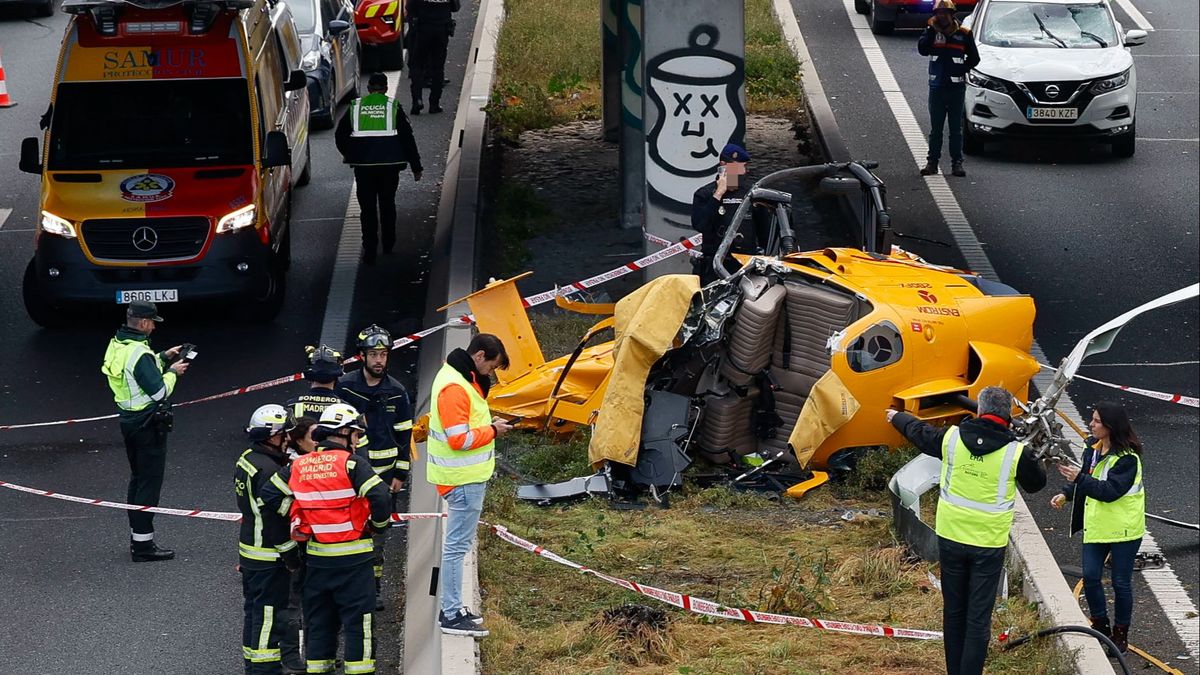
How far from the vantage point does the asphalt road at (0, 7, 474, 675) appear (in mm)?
9820

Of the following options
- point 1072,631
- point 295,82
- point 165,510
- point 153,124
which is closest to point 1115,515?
point 1072,631

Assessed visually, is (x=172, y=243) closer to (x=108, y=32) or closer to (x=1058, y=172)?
(x=108, y=32)

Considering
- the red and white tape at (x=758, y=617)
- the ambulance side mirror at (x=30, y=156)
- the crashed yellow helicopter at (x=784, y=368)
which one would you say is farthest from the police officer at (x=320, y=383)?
the ambulance side mirror at (x=30, y=156)

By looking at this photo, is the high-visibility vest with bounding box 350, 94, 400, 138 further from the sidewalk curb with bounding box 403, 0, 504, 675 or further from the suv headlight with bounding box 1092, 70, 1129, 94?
the suv headlight with bounding box 1092, 70, 1129, 94

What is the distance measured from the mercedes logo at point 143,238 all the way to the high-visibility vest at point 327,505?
7056mm

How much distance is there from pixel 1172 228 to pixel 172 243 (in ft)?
34.4

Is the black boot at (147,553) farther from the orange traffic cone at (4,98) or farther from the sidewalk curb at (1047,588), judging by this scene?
the orange traffic cone at (4,98)

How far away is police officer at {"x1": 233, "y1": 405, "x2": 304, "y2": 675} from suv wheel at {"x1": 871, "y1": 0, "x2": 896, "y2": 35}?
65.8ft

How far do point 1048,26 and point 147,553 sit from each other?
48.1 ft

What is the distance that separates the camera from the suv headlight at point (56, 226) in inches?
587

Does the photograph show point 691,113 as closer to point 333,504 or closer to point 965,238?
point 965,238

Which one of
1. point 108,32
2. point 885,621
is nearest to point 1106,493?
point 885,621

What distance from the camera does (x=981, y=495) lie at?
27.8 feet

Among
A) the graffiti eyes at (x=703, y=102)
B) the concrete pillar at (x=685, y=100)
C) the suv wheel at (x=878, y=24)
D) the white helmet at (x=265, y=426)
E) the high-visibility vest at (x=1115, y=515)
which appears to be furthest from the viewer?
the suv wheel at (x=878, y=24)
